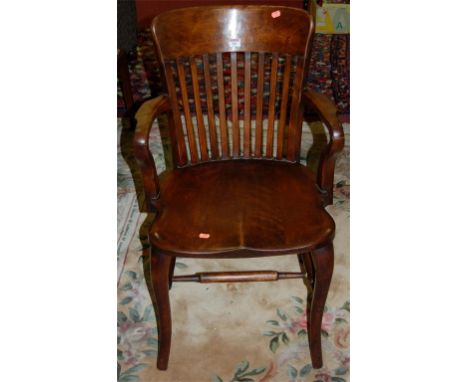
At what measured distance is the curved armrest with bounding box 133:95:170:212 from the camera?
59.3 inches

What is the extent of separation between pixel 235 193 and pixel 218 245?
25 centimetres

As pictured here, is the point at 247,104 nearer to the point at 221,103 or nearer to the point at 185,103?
the point at 221,103

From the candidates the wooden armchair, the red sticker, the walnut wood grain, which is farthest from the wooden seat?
the red sticker

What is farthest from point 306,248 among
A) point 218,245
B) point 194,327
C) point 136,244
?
point 136,244

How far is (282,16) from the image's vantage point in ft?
5.68

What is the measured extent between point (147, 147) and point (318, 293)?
0.66 m

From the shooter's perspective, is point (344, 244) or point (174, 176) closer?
point (174, 176)

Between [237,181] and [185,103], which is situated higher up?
[185,103]

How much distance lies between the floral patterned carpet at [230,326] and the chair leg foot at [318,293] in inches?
2.7

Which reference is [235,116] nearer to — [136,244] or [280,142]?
[280,142]

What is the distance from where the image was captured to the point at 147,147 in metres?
1.51

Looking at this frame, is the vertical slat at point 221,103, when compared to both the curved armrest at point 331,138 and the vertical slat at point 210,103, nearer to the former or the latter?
the vertical slat at point 210,103

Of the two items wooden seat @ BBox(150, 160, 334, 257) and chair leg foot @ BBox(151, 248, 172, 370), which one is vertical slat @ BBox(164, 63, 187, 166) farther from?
chair leg foot @ BBox(151, 248, 172, 370)

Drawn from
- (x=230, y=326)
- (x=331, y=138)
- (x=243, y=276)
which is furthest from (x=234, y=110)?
(x=230, y=326)
